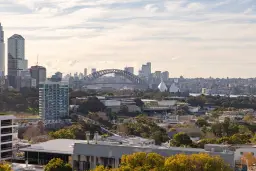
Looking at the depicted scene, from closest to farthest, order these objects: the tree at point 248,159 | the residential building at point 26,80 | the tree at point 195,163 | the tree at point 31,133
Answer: the tree at point 195,163
the tree at point 248,159
the tree at point 31,133
the residential building at point 26,80

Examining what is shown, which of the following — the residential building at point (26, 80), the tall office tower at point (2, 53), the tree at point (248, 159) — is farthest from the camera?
the tall office tower at point (2, 53)

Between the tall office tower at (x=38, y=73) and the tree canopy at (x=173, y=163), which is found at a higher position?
the tall office tower at (x=38, y=73)

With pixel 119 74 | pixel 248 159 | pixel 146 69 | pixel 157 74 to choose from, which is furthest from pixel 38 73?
pixel 146 69

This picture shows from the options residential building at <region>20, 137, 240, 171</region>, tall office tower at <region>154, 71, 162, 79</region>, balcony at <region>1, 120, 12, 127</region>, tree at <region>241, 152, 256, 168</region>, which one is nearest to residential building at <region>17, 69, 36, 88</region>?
balcony at <region>1, 120, 12, 127</region>

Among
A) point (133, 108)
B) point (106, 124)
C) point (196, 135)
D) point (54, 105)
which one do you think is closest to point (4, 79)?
point (133, 108)

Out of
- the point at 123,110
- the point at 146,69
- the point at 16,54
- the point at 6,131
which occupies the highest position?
the point at 146,69

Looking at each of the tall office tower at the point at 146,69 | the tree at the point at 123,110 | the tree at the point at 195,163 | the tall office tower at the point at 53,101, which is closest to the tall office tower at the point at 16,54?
the tree at the point at 123,110

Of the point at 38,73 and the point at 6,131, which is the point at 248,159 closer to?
the point at 6,131

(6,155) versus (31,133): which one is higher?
(31,133)

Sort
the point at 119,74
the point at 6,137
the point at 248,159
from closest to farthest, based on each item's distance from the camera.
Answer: the point at 248,159 < the point at 6,137 < the point at 119,74

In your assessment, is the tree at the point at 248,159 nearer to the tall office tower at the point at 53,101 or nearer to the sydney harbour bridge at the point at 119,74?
the tall office tower at the point at 53,101
